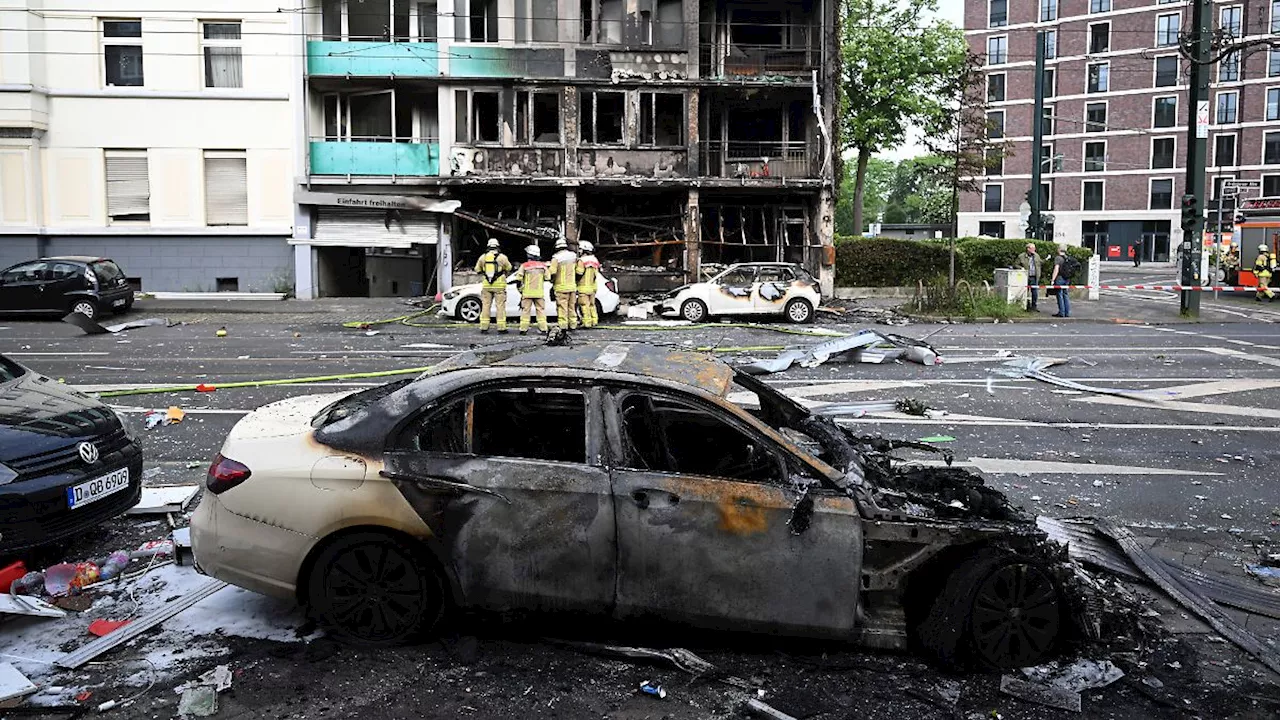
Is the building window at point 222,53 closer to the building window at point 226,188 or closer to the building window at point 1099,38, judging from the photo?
the building window at point 226,188

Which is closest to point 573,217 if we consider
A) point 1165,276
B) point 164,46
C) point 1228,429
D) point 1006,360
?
point 164,46

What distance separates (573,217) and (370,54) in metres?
7.47

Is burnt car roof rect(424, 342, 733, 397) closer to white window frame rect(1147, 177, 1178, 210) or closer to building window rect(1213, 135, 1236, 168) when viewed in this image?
white window frame rect(1147, 177, 1178, 210)

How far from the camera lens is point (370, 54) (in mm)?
29734

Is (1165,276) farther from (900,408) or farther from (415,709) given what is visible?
(415,709)

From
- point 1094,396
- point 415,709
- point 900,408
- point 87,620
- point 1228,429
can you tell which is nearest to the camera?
point 415,709

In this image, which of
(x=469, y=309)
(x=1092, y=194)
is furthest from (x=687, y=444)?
(x=1092, y=194)

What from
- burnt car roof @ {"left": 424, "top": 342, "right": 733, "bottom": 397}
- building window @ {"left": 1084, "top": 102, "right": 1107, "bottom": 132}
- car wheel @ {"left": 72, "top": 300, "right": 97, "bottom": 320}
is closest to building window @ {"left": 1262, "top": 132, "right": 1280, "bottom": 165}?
building window @ {"left": 1084, "top": 102, "right": 1107, "bottom": 132}

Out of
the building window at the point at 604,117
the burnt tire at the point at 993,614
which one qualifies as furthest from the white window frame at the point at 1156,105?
the burnt tire at the point at 993,614

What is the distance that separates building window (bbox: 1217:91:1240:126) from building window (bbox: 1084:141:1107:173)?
7099mm

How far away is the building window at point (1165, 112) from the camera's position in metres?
67.9

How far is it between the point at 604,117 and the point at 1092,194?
51651 millimetres

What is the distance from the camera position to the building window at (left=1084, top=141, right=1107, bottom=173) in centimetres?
7069

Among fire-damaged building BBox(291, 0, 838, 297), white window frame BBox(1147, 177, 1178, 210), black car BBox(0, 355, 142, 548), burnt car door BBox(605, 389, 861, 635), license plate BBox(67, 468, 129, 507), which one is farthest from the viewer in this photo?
white window frame BBox(1147, 177, 1178, 210)
